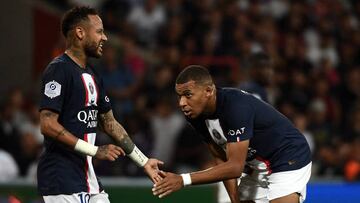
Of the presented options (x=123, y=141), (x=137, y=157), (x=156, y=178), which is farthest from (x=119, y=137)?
(x=156, y=178)

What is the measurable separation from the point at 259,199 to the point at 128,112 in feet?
18.4

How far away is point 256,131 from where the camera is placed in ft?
24.8

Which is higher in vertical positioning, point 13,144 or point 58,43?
point 58,43

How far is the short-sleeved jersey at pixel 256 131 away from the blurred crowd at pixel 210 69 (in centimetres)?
402

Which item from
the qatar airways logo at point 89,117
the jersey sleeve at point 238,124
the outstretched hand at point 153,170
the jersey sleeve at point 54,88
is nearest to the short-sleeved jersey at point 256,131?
the jersey sleeve at point 238,124

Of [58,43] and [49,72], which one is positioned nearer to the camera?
[49,72]

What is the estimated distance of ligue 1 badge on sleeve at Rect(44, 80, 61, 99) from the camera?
6750 mm

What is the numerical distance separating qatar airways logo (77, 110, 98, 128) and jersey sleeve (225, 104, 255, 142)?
40.6 inches

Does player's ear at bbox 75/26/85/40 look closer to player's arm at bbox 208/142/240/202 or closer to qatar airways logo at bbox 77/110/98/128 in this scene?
qatar airways logo at bbox 77/110/98/128

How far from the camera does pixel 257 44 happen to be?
14.8 m

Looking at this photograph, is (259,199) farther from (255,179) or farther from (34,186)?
(34,186)

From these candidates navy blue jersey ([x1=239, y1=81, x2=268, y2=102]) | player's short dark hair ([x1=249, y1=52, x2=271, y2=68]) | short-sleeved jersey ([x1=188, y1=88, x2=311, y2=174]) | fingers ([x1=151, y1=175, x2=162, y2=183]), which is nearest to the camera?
fingers ([x1=151, y1=175, x2=162, y2=183])

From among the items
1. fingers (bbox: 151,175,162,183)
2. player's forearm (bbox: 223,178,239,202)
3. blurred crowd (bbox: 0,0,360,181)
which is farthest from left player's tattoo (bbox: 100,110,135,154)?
blurred crowd (bbox: 0,0,360,181)

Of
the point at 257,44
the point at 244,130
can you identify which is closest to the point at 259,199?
the point at 244,130
